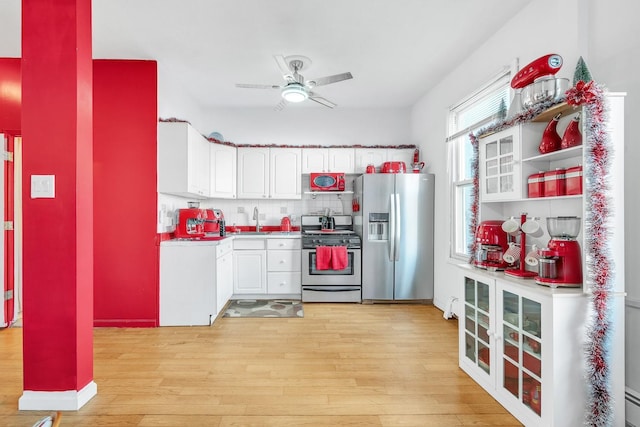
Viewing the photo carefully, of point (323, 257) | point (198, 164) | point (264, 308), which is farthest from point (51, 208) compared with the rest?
point (323, 257)

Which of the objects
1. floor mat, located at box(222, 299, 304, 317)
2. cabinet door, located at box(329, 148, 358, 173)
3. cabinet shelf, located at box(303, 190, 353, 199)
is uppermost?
cabinet door, located at box(329, 148, 358, 173)

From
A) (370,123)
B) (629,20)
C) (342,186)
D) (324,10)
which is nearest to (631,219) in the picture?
(629,20)

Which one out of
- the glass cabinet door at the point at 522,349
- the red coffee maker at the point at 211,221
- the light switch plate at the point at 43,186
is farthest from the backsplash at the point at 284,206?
the glass cabinet door at the point at 522,349

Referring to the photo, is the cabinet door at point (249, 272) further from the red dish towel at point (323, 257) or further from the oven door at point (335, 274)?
the red dish towel at point (323, 257)

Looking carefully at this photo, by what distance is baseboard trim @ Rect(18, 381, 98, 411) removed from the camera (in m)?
2.05

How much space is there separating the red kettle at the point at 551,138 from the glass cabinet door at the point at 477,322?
961mm

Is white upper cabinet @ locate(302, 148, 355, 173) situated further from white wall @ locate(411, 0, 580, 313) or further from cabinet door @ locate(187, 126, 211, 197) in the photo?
cabinet door @ locate(187, 126, 211, 197)

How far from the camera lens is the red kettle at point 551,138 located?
2004 millimetres

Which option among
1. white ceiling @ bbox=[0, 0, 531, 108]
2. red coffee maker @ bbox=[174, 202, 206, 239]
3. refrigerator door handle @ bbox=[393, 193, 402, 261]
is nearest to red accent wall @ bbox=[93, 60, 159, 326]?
white ceiling @ bbox=[0, 0, 531, 108]

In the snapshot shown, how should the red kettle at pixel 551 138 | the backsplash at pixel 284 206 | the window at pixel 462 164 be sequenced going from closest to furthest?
the red kettle at pixel 551 138 < the window at pixel 462 164 < the backsplash at pixel 284 206

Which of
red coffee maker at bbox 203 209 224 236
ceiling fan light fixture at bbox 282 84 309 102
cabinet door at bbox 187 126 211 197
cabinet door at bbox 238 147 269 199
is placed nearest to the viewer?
ceiling fan light fixture at bbox 282 84 309 102

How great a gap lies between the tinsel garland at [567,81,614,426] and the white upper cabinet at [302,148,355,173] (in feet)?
10.9

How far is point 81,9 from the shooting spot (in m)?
2.12

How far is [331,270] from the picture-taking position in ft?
14.5
